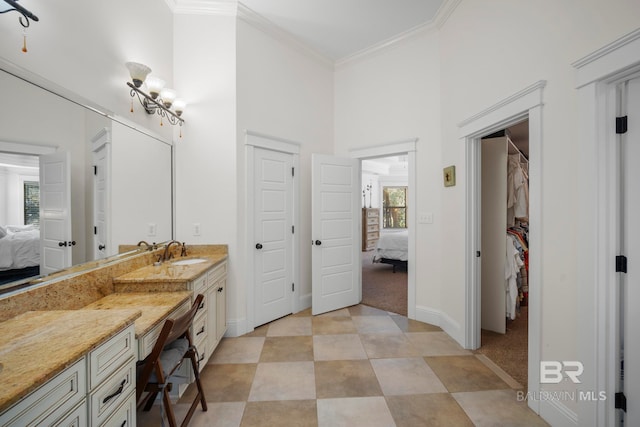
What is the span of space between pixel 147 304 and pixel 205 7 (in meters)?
3.04

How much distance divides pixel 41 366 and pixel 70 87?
5.54ft

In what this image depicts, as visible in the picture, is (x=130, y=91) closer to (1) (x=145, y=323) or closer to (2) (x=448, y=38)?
(1) (x=145, y=323)

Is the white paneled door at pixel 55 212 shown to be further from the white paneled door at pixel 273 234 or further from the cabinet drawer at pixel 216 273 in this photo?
the white paneled door at pixel 273 234

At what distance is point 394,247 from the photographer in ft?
18.5

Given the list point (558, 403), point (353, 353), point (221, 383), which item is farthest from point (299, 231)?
point (558, 403)

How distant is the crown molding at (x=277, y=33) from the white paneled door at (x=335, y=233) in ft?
4.85

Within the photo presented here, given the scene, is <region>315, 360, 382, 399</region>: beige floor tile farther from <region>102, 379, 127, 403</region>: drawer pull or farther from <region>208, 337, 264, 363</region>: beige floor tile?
<region>102, 379, 127, 403</region>: drawer pull

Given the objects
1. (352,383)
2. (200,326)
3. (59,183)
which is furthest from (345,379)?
(59,183)

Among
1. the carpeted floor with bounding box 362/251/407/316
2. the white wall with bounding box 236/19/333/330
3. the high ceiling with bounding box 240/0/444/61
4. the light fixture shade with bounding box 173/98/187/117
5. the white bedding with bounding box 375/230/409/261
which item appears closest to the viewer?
the light fixture shade with bounding box 173/98/187/117

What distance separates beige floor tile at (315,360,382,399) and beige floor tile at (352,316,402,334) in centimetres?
64

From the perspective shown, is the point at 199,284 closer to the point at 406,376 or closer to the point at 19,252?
the point at 19,252

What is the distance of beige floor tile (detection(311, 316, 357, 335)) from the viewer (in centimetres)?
301

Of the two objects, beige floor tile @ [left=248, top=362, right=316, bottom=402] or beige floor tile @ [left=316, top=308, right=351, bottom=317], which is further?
beige floor tile @ [left=316, top=308, right=351, bottom=317]

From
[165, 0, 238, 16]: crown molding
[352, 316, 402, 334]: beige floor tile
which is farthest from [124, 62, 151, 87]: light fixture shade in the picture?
[352, 316, 402, 334]: beige floor tile
